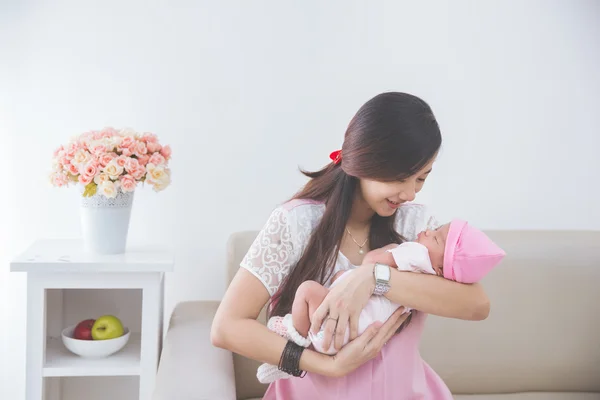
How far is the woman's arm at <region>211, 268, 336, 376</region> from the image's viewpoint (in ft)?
5.05

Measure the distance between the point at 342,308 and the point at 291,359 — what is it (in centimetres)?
17

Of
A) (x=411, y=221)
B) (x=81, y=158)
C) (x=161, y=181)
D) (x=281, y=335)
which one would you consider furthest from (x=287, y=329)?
(x=81, y=158)

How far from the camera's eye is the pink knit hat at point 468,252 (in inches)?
59.4

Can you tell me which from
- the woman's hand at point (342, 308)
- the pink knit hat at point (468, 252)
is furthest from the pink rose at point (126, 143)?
the pink knit hat at point (468, 252)

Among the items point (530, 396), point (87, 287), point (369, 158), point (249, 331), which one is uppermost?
point (369, 158)

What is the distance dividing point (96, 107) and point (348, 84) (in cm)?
89

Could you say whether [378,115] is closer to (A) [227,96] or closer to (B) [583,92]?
(A) [227,96]

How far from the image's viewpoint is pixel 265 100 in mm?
2471

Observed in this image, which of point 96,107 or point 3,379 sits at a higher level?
point 96,107

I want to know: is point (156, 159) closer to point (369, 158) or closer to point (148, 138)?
point (148, 138)

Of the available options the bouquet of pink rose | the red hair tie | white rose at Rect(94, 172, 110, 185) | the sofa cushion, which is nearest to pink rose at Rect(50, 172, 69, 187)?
the bouquet of pink rose

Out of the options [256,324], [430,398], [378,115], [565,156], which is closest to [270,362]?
[256,324]

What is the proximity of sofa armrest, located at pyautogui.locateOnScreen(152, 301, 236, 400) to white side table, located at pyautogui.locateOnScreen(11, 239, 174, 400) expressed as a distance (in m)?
0.11

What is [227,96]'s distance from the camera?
2.45 m
